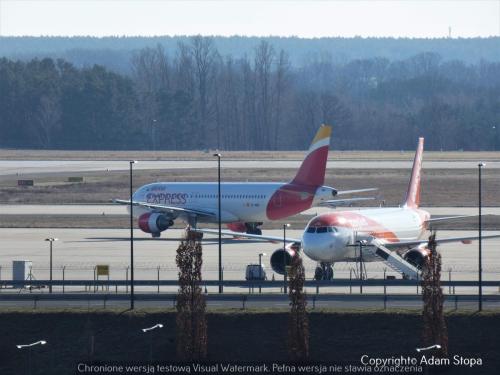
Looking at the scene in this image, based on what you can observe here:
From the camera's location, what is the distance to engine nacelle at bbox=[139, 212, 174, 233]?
264ft

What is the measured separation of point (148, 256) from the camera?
70.9 meters

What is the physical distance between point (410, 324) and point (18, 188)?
3198 inches

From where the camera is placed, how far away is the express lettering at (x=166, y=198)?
3322 inches

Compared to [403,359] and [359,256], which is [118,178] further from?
[403,359]

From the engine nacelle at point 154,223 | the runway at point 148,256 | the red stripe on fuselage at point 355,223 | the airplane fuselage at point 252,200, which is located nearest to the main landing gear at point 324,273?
the runway at point 148,256

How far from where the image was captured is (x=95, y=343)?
46.5 metres

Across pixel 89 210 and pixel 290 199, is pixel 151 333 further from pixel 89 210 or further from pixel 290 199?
pixel 89 210

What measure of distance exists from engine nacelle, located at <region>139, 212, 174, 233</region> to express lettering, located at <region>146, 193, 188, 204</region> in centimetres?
346

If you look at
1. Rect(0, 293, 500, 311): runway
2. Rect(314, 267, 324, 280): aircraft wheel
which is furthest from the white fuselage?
Rect(0, 293, 500, 311): runway

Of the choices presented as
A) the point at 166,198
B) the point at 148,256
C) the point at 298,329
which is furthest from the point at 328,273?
the point at 166,198

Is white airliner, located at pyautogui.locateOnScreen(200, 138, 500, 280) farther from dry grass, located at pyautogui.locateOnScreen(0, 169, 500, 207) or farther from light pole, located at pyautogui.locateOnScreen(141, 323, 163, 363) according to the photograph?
dry grass, located at pyautogui.locateOnScreen(0, 169, 500, 207)

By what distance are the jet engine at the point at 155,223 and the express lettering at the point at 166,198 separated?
3465 millimetres

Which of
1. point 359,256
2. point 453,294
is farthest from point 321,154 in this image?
point 453,294

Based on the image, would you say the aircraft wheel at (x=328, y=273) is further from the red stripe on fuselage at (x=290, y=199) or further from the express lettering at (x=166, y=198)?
the express lettering at (x=166, y=198)
